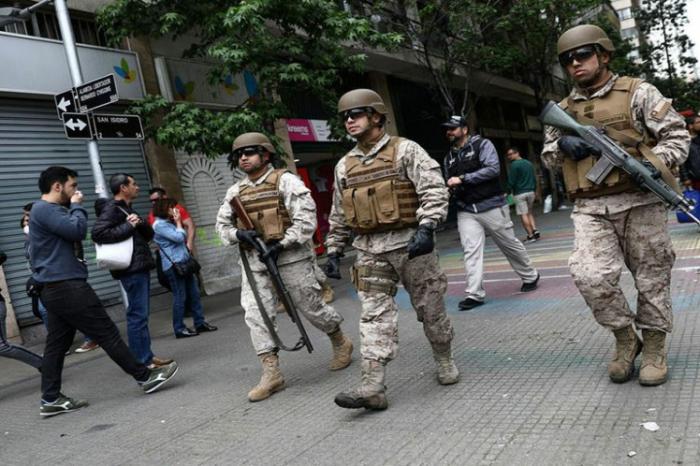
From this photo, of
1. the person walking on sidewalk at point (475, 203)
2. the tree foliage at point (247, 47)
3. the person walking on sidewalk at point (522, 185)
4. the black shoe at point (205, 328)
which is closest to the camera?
the person walking on sidewalk at point (475, 203)

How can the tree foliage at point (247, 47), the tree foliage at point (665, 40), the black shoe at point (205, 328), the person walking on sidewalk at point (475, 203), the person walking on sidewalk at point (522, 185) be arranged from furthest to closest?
the tree foliage at point (665, 40) < the person walking on sidewalk at point (522, 185) < the tree foliage at point (247, 47) < the black shoe at point (205, 328) < the person walking on sidewalk at point (475, 203)

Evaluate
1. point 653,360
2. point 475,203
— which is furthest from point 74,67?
point 653,360

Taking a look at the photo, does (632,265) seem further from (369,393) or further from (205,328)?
(205,328)

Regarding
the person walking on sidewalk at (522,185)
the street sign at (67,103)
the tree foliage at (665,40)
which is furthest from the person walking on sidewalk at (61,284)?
the tree foliage at (665,40)

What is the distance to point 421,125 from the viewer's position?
2048 centimetres

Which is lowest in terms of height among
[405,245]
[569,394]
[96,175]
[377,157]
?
[569,394]

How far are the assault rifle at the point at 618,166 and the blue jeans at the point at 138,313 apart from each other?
3645mm

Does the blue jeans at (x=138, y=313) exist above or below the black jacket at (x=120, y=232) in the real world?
below

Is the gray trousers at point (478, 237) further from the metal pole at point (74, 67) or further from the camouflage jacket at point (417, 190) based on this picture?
the metal pole at point (74, 67)

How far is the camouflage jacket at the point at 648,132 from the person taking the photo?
10.5 feet

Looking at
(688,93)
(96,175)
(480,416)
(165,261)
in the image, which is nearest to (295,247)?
(480,416)

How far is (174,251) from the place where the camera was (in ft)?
22.6

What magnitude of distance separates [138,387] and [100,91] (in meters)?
3.49

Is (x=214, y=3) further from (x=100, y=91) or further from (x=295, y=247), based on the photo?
(x=295, y=247)
